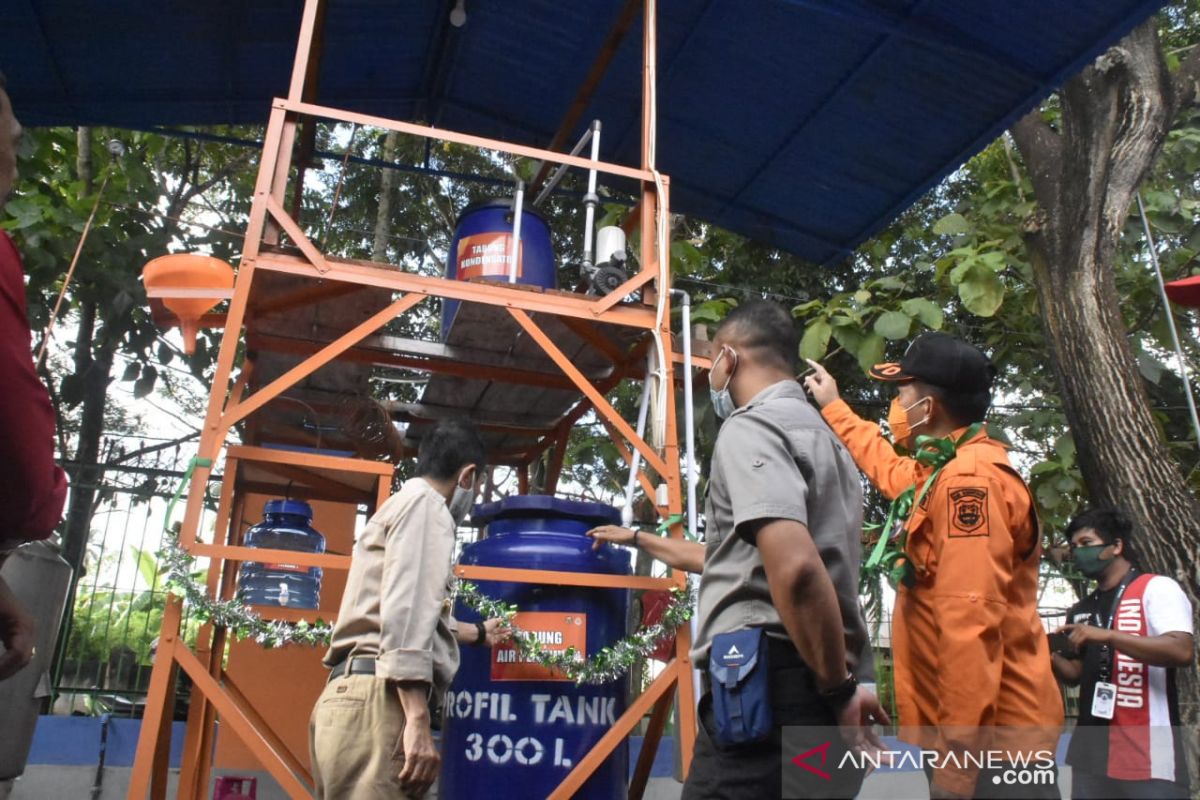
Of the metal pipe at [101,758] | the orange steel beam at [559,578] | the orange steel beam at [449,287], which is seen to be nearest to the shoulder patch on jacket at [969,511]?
the orange steel beam at [559,578]

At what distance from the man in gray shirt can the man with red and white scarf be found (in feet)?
6.05

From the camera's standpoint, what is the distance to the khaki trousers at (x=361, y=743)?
2771mm

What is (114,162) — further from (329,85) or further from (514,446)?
(514,446)

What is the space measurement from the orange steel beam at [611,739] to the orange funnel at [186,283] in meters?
2.77

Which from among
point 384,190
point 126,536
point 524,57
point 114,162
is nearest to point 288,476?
point 126,536

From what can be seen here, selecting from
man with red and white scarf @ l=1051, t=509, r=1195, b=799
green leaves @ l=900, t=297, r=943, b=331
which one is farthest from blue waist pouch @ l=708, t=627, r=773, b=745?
green leaves @ l=900, t=297, r=943, b=331

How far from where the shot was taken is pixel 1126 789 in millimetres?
3592

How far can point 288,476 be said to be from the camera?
237 inches

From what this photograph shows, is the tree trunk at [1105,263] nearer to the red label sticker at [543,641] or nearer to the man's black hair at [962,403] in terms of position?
the man's black hair at [962,403]

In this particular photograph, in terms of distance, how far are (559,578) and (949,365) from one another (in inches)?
76.4

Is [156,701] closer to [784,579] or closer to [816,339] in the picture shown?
[784,579]

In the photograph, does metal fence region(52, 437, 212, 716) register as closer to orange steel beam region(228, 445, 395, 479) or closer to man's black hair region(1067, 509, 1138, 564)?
orange steel beam region(228, 445, 395, 479)

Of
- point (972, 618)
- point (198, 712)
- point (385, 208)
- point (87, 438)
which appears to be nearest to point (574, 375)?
point (972, 618)

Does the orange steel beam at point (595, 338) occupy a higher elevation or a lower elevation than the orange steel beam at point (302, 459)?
higher
